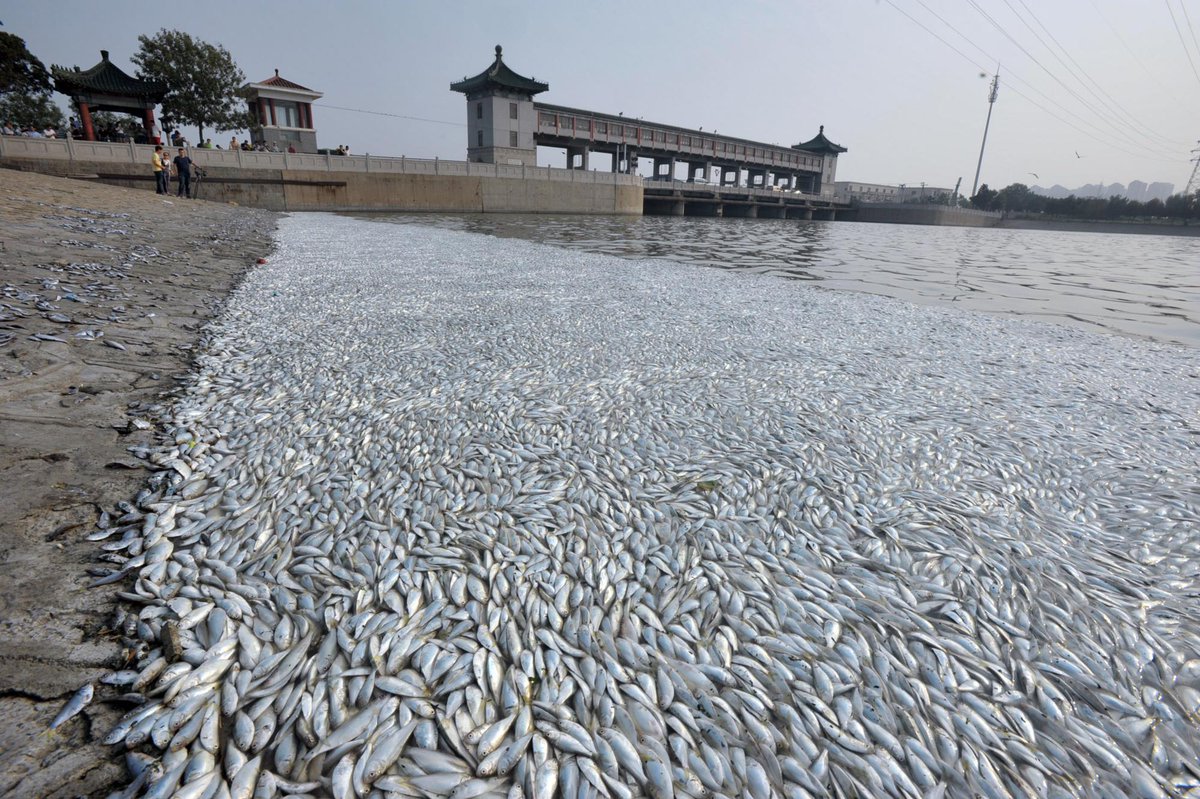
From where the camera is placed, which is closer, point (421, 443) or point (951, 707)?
point (951, 707)

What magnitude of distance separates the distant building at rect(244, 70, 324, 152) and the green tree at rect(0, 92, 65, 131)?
2081cm

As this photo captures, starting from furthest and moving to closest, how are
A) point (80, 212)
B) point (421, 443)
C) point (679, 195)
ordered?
1. point (679, 195)
2. point (80, 212)
3. point (421, 443)

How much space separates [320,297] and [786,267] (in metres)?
10.7

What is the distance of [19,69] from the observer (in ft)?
94.2

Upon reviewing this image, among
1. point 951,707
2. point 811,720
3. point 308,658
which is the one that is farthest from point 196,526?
point 951,707

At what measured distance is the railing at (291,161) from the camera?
19859mm

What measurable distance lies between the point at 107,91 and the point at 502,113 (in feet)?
78.9

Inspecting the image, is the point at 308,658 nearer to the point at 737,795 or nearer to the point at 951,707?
the point at 737,795

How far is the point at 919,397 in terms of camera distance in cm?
402

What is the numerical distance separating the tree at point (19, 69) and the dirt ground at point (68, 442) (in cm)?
3155

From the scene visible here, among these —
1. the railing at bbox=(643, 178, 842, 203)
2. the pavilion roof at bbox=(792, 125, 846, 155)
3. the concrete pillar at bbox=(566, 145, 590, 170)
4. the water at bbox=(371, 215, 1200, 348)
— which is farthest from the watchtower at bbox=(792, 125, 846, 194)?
the water at bbox=(371, 215, 1200, 348)

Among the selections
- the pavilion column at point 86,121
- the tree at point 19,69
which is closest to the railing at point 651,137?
the pavilion column at point 86,121

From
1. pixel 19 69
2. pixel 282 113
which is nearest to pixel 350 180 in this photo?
pixel 282 113

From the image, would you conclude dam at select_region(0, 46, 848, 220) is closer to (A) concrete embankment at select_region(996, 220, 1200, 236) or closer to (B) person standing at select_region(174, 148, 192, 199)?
(B) person standing at select_region(174, 148, 192, 199)
